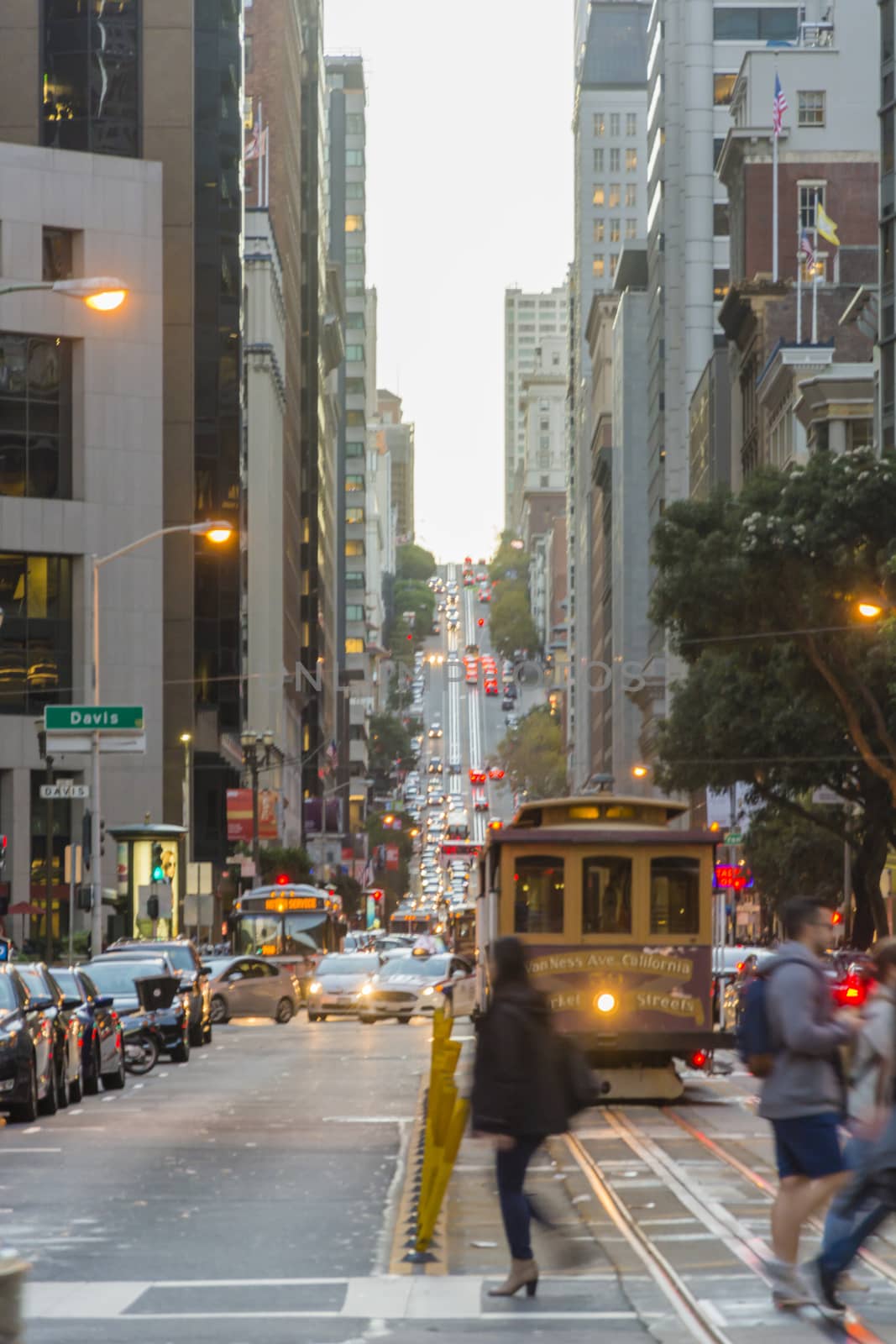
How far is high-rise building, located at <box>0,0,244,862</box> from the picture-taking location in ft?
295

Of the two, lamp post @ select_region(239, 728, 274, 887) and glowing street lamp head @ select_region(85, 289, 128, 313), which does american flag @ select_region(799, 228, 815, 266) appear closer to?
lamp post @ select_region(239, 728, 274, 887)

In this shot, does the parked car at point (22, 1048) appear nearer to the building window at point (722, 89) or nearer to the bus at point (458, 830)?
the building window at point (722, 89)

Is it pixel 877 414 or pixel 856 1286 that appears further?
pixel 877 414

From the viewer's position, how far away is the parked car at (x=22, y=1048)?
78.6ft

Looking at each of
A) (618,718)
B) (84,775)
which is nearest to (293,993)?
(84,775)

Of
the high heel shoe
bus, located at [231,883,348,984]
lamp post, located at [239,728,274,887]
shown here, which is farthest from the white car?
the high heel shoe

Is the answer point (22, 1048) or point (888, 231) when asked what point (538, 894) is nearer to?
point (22, 1048)

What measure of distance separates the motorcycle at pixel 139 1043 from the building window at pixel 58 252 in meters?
48.0

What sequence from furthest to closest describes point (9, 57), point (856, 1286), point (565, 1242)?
1. point (9, 57)
2. point (565, 1242)
3. point (856, 1286)

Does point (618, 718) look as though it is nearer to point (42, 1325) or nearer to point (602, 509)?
point (602, 509)

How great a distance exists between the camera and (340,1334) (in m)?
11.0

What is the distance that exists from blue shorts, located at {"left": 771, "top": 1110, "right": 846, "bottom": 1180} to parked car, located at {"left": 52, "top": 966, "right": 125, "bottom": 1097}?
17161 millimetres

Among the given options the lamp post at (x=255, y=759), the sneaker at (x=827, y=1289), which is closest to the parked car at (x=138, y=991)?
the sneaker at (x=827, y=1289)

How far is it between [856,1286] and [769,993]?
69.8 inches
